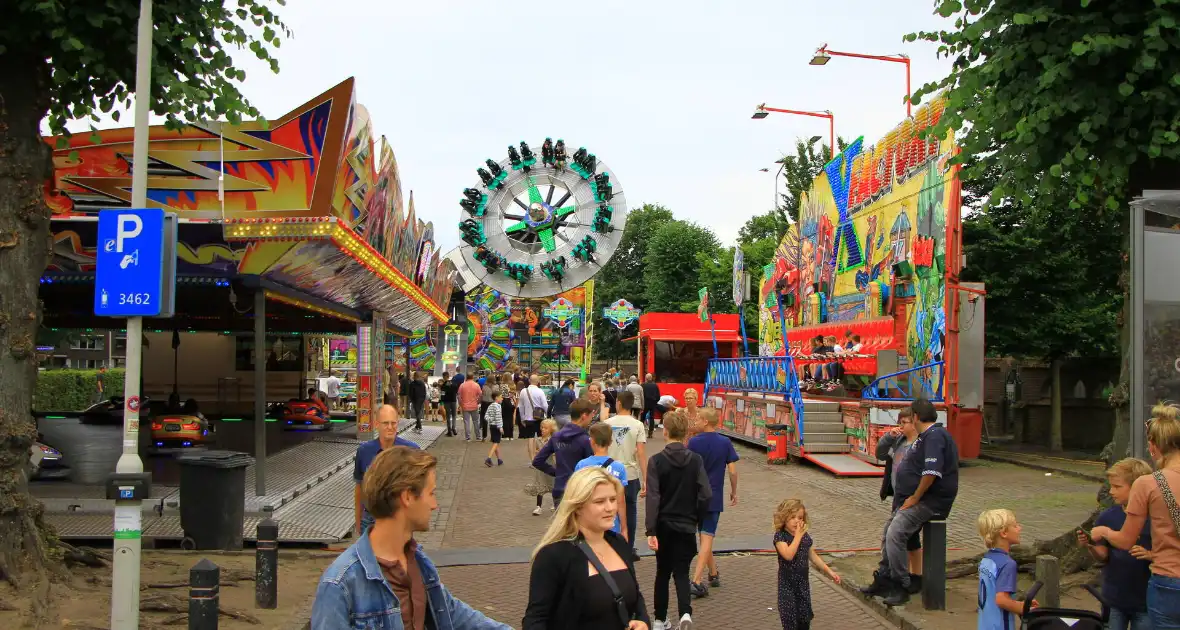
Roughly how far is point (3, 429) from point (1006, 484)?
564 inches

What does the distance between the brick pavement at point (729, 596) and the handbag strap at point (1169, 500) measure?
3.12 metres

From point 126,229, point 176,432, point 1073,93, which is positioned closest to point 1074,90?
point 1073,93

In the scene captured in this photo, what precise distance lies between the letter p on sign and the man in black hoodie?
3974mm

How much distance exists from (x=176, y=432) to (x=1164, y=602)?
59.2 ft

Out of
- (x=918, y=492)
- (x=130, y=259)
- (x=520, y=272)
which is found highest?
(x=520, y=272)

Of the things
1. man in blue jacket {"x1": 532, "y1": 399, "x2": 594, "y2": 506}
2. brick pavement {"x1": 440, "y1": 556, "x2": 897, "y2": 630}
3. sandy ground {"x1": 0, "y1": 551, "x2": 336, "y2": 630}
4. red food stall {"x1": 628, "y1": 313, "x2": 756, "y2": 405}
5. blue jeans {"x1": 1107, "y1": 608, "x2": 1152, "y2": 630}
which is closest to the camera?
blue jeans {"x1": 1107, "y1": 608, "x2": 1152, "y2": 630}

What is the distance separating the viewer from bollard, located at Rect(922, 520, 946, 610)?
25.7 ft

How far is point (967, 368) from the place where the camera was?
18422 mm

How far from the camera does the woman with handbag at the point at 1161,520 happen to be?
5.15m

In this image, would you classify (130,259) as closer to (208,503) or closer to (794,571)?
(208,503)

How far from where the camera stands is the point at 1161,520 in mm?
5176

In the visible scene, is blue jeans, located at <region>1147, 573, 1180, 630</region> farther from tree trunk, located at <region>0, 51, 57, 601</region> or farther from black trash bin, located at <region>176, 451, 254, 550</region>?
black trash bin, located at <region>176, 451, 254, 550</region>

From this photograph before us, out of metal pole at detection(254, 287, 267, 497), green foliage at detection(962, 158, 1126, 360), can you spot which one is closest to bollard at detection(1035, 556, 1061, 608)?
metal pole at detection(254, 287, 267, 497)

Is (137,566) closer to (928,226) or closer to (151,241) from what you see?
(151,241)
